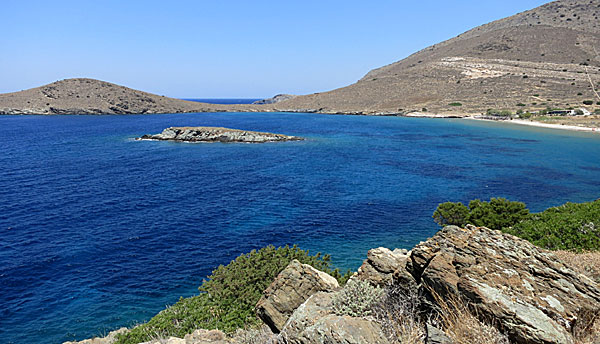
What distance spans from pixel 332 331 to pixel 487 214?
2160cm

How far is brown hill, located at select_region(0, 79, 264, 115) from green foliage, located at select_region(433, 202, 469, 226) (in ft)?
559

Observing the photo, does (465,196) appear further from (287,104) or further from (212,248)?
(287,104)

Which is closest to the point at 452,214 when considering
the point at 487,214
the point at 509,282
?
the point at 487,214

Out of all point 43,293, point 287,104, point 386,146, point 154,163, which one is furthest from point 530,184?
point 287,104

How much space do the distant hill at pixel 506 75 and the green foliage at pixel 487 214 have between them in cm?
11352

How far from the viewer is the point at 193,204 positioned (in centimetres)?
3509

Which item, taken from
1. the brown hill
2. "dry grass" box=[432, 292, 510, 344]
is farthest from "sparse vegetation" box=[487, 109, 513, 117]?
the brown hill

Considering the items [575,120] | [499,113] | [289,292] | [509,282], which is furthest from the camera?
[499,113]

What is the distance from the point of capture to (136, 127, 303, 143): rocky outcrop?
8244 centimetres

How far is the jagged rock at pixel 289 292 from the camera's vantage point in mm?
10039

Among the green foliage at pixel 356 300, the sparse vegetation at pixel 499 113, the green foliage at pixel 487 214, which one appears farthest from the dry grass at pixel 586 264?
the sparse vegetation at pixel 499 113

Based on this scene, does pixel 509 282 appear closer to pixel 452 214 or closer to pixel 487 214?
pixel 487 214

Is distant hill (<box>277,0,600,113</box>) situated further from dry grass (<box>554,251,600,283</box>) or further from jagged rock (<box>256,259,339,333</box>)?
jagged rock (<box>256,259,339,333</box>)

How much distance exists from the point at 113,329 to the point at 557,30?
214 m
